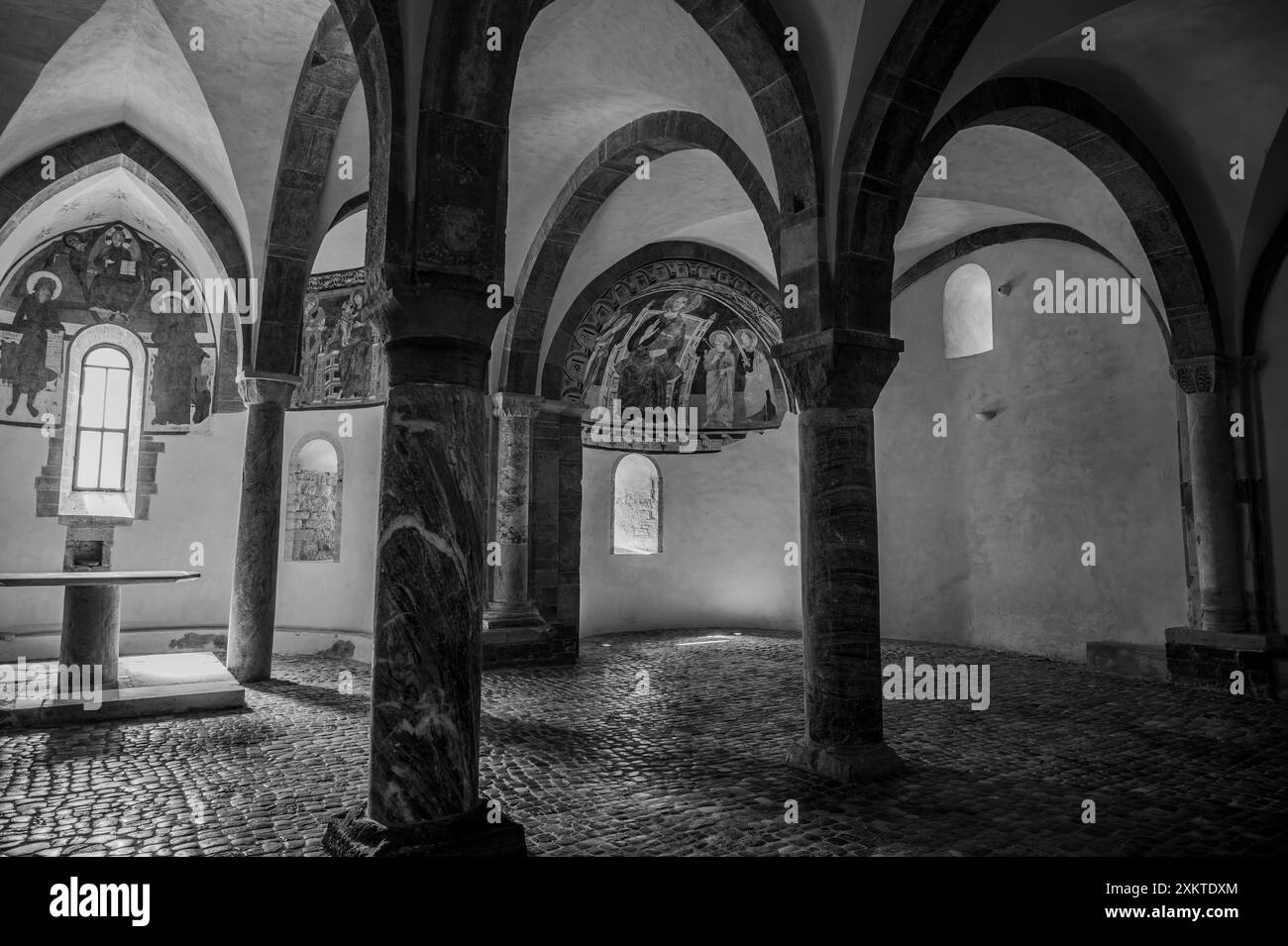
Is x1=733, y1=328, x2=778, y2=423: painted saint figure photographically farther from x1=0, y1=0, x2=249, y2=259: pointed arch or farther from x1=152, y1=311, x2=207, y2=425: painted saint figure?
x1=152, y1=311, x2=207, y2=425: painted saint figure

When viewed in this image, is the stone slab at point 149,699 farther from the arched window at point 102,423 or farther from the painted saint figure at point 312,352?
the painted saint figure at point 312,352

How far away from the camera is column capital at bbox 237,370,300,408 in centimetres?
890

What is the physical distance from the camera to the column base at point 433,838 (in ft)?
11.8

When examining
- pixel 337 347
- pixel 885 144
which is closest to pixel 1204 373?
pixel 885 144

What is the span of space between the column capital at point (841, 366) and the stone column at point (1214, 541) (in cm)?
522

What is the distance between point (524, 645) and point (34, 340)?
8.46m

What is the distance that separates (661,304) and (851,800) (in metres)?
9.71

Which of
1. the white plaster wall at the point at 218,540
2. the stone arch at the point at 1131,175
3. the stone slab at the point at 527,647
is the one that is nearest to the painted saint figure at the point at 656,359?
the white plaster wall at the point at 218,540

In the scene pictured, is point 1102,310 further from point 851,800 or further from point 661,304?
point 851,800

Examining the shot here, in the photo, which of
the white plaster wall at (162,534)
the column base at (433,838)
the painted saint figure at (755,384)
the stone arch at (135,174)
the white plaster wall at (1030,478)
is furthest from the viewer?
the painted saint figure at (755,384)

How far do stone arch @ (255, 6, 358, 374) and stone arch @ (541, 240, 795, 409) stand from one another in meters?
3.29

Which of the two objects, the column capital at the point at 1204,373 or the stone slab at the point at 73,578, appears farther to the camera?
the column capital at the point at 1204,373

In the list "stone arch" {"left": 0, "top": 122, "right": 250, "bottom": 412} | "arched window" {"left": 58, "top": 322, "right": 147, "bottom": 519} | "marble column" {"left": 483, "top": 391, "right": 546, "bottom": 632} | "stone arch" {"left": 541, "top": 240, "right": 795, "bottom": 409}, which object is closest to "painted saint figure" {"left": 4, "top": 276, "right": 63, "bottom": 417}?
"arched window" {"left": 58, "top": 322, "right": 147, "bottom": 519}
